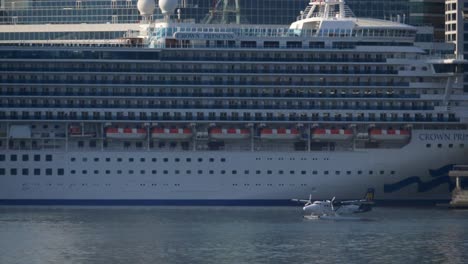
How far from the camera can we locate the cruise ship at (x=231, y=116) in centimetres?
9244

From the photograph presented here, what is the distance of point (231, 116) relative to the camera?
9381 centimetres

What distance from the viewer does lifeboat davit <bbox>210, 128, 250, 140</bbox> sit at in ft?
306

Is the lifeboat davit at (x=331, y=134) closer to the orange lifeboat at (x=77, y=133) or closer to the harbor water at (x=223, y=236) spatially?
the harbor water at (x=223, y=236)

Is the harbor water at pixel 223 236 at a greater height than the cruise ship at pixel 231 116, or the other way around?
the cruise ship at pixel 231 116

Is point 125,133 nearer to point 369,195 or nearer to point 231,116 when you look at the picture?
point 231,116

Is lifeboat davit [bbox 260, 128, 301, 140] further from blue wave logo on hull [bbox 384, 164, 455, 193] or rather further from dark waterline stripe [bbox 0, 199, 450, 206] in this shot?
blue wave logo on hull [bbox 384, 164, 455, 193]

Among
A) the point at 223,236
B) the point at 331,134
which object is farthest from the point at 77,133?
the point at 223,236

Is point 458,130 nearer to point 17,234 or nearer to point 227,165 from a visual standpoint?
point 227,165

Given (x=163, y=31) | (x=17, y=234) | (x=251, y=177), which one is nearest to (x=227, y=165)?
(x=251, y=177)

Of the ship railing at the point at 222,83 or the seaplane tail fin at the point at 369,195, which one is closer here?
the seaplane tail fin at the point at 369,195

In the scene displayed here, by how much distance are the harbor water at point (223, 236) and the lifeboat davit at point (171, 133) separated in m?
3.47

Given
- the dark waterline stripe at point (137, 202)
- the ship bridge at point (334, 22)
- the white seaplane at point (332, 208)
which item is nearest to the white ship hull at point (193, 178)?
the dark waterline stripe at point (137, 202)

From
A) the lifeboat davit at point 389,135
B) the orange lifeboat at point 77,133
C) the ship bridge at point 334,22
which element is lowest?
the lifeboat davit at point 389,135

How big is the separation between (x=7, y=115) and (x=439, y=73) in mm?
20838
